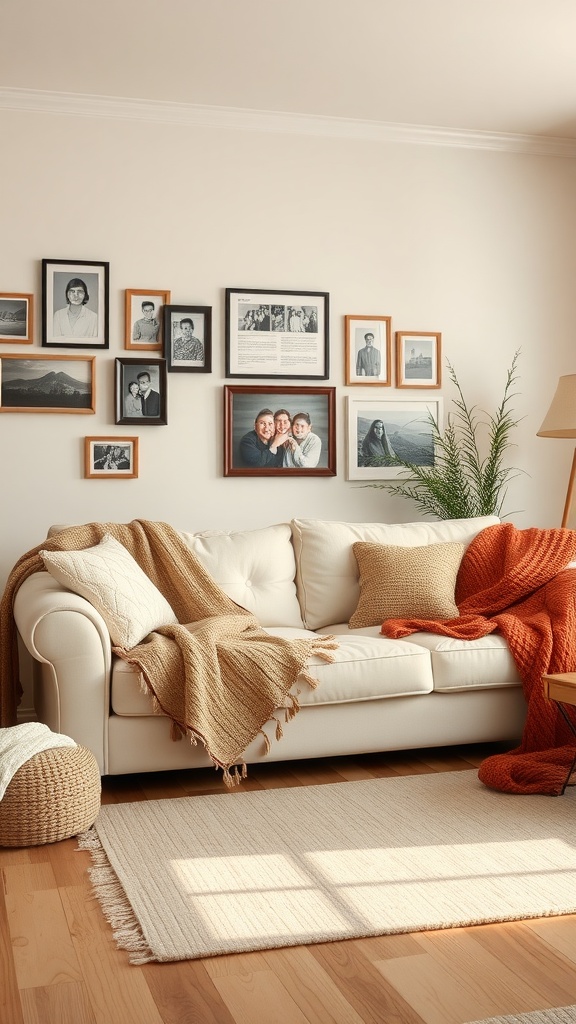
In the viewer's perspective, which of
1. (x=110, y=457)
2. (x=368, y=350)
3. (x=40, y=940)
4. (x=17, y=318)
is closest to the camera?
(x=40, y=940)

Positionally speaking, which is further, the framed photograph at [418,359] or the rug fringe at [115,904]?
the framed photograph at [418,359]

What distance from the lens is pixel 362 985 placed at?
1.94 m

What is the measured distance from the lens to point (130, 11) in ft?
11.6

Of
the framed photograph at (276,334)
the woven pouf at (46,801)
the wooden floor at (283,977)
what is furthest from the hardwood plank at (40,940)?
the framed photograph at (276,334)

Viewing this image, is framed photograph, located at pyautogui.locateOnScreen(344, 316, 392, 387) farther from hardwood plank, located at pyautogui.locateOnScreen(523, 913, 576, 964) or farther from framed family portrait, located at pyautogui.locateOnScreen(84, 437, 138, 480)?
→ hardwood plank, located at pyautogui.locateOnScreen(523, 913, 576, 964)

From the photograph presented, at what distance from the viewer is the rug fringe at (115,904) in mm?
2094

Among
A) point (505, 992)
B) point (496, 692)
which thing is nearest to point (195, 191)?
point (496, 692)

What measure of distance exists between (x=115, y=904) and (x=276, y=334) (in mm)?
2876

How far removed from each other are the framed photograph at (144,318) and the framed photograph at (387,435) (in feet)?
3.16

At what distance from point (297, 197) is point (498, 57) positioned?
1.10m

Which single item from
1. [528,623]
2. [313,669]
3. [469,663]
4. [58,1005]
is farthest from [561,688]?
[58,1005]

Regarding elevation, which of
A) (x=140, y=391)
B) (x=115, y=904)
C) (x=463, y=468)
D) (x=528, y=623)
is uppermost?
(x=140, y=391)

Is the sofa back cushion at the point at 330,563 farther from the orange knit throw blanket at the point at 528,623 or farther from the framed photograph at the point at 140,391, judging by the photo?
the framed photograph at the point at 140,391

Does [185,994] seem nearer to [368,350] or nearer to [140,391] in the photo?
[140,391]
